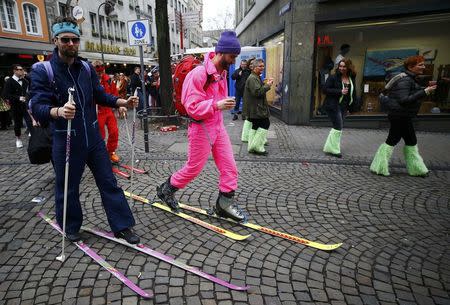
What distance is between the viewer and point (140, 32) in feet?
26.9

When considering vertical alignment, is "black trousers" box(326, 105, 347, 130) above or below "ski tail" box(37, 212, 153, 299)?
above

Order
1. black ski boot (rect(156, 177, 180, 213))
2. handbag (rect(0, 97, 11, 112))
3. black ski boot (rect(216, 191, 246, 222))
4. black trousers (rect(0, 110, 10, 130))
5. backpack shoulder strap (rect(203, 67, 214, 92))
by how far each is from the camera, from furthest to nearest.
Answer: black trousers (rect(0, 110, 10, 130)) → handbag (rect(0, 97, 11, 112)) → black ski boot (rect(156, 177, 180, 213)) → black ski boot (rect(216, 191, 246, 222)) → backpack shoulder strap (rect(203, 67, 214, 92))

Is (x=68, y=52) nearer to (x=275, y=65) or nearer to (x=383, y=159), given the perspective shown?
(x=383, y=159)

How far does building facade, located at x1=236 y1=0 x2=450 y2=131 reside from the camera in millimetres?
9344

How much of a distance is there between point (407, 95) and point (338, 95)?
Answer: 165cm

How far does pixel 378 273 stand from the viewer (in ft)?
9.51

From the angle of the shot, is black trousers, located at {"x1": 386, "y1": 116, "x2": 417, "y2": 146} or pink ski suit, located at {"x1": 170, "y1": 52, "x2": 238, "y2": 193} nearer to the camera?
pink ski suit, located at {"x1": 170, "y1": 52, "x2": 238, "y2": 193}

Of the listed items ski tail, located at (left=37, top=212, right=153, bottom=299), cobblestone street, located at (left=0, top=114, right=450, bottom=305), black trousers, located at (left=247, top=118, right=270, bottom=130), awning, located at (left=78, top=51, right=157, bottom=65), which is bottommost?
cobblestone street, located at (left=0, top=114, right=450, bottom=305)

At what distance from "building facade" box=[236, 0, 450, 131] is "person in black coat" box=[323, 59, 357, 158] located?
3.36m

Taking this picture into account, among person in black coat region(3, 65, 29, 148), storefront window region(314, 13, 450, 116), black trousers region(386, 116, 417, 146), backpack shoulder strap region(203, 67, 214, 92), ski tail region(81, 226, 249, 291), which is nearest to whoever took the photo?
ski tail region(81, 226, 249, 291)

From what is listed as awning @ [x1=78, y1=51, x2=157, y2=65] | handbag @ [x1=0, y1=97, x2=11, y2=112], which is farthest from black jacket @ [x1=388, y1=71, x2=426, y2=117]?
awning @ [x1=78, y1=51, x2=157, y2=65]

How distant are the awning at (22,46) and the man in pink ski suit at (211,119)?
56.2 ft

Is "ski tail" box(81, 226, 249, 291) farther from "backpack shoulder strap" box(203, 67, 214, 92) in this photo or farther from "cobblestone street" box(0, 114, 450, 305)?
"backpack shoulder strap" box(203, 67, 214, 92)

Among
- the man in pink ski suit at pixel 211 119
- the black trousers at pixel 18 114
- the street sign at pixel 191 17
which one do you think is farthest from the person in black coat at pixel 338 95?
the street sign at pixel 191 17
